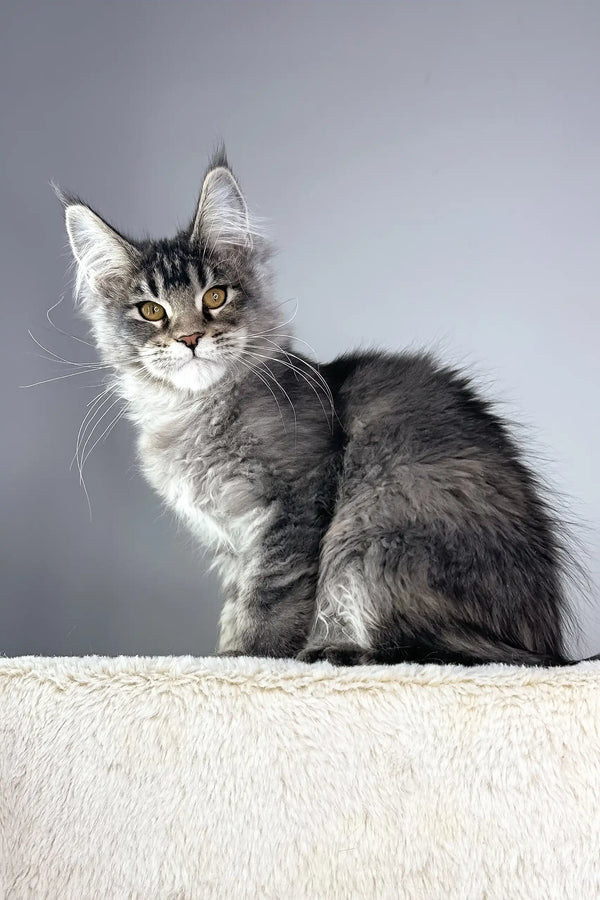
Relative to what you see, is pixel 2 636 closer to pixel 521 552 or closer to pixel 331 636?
pixel 331 636

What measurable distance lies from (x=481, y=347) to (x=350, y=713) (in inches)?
62.5

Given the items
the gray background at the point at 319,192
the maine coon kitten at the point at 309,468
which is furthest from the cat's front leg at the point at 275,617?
the gray background at the point at 319,192

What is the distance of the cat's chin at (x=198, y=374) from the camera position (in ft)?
5.60

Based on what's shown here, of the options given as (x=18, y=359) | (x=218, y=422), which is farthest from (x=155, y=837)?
(x=18, y=359)

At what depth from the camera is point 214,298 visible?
1.76m

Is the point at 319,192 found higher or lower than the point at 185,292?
higher

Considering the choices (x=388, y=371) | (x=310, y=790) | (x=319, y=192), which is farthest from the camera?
(x=319, y=192)

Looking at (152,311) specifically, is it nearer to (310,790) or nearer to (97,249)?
(97,249)

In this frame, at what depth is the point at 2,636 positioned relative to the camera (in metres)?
2.35

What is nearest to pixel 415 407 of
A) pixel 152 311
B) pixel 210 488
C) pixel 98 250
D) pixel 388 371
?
pixel 388 371

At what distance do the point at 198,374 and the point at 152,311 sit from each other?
0.17 meters

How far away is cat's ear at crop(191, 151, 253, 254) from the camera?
1.80m

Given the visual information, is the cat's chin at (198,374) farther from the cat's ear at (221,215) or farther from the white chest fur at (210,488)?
the cat's ear at (221,215)

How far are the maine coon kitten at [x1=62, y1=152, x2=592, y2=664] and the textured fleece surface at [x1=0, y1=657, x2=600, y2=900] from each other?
21cm
